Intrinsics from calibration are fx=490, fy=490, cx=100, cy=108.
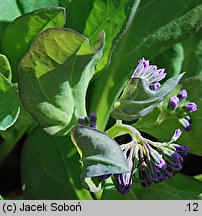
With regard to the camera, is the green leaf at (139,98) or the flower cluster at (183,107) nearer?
the green leaf at (139,98)

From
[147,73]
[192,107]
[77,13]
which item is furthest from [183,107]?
[77,13]

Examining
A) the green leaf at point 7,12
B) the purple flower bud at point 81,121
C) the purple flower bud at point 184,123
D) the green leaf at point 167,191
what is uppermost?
the green leaf at point 7,12

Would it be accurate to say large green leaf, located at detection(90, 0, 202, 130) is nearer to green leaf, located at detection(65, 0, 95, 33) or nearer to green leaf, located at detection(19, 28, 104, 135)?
green leaf, located at detection(65, 0, 95, 33)

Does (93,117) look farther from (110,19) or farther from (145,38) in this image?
(145,38)

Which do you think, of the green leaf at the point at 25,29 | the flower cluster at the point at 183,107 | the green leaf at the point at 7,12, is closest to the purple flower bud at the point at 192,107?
the flower cluster at the point at 183,107

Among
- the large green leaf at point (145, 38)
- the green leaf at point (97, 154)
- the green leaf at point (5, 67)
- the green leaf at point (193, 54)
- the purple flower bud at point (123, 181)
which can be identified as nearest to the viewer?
the green leaf at point (97, 154)

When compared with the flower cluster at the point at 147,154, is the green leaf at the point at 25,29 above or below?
above

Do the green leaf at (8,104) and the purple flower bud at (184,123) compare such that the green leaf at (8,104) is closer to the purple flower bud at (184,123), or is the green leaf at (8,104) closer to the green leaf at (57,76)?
the green leaf at (57,76)

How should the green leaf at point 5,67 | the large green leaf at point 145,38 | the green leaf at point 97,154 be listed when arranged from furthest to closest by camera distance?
the large green leaf at point 145,38, the green leaf at point 5,67, the green leaf at point 97,154

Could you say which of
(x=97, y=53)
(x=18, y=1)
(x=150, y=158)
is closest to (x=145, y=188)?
(x=150, y=158)
